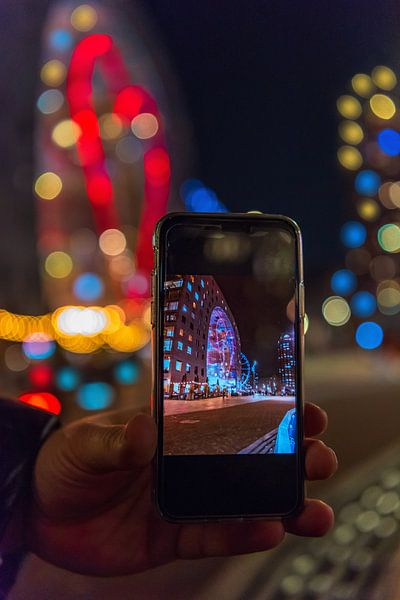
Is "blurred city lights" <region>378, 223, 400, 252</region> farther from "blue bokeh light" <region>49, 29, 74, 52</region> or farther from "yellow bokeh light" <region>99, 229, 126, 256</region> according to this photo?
"blue bokeh light" <region>49, 29, 74, 52</region>

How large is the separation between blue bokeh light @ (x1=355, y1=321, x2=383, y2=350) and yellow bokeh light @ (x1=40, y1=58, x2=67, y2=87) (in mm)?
3000

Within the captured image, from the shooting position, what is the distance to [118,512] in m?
0.64

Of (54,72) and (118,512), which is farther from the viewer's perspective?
(54,72)

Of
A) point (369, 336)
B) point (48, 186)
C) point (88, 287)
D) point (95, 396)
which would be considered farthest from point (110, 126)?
point (369, 336)

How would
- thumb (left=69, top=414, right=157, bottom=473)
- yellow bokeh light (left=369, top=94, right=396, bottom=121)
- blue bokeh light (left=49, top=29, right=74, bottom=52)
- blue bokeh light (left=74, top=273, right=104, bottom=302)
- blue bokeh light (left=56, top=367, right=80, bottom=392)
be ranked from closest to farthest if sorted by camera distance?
thumb (left=69, top=414, right=157, bottom=473) → blue bokeh light (left=49, top=29, right=74, bottom=52) → blue bokeh light (left=56, top=367, right=80, bottom=392) → yellow bokeh light (left=369, top=94, right=396, bottom=121) → blue bokeh light (left=74, top=273, right=104, bottom=302)

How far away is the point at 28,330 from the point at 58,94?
2.00 metres

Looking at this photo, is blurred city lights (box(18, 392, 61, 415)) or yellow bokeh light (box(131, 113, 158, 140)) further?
yellow bokeh light (box(131, 113, 158, 140))

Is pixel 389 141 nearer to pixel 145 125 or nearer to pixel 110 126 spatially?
pixel 145 125

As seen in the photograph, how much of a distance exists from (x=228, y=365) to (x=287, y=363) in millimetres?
59

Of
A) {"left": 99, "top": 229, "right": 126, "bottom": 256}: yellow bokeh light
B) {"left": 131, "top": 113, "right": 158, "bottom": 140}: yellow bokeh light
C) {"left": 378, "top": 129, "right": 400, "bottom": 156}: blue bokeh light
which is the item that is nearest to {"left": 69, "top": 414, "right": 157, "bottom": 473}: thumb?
{"left": 131, "top": 113, "right": 158, "bottom": 140}: yellow bokeh light

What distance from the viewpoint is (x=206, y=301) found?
55cm

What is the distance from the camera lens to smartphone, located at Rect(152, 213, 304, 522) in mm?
537

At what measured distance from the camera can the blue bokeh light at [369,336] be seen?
4.50 meters

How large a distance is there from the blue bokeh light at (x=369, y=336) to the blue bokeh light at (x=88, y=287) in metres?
2.35
